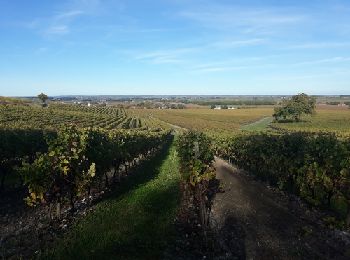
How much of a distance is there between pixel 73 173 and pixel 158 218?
17.5 ft

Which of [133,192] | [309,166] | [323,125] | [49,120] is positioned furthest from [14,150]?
[323,125]

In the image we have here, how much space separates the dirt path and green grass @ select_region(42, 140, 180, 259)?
302 cm

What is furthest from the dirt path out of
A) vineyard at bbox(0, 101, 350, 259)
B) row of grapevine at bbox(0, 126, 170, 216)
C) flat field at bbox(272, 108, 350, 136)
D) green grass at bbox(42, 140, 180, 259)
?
flat field at bbox(272, 108, 350, 136)

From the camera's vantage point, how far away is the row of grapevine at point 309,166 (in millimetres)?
23188

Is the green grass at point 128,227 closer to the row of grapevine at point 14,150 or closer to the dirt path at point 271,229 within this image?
the dirt path at point 271,229

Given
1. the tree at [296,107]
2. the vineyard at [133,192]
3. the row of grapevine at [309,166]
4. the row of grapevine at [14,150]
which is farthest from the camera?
the tree at [296,107]

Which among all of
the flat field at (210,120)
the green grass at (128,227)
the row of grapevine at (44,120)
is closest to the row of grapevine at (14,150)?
the green grass at (128,227)

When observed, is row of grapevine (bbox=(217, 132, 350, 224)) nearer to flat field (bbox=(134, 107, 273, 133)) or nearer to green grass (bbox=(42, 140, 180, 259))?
green grass (bbox=(42, 140, 180, 259))

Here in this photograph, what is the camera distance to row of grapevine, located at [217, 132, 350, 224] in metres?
23.2

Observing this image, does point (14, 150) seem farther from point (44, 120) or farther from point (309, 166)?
point (44, 120)

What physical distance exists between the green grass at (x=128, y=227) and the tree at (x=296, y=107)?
4145 inches

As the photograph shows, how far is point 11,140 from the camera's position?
31781 mm

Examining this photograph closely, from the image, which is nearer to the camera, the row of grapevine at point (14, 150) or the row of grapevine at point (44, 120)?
the row of grapevine at point (14, 150)

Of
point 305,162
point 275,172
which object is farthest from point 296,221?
point 275,172
